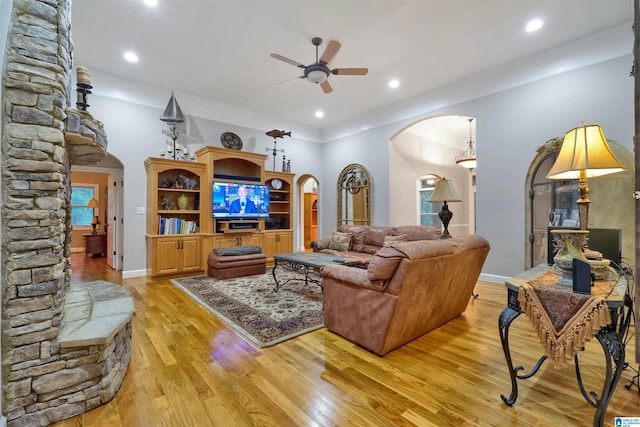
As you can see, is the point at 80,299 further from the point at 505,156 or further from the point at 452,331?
the point at 505,156

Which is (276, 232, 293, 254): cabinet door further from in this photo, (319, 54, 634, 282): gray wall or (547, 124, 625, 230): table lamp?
(547, 124, 625, 230): table lamp

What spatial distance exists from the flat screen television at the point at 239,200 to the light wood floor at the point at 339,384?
2920mm

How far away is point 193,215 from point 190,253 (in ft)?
2.90

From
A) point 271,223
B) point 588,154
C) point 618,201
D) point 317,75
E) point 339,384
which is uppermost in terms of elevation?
point 317,75

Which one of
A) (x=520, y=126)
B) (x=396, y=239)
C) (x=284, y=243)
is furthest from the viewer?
(x=284, y=243)

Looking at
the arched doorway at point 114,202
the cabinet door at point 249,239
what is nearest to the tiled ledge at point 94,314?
the arched doorway at point 114,202

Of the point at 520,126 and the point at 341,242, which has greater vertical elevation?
the point at 520,126

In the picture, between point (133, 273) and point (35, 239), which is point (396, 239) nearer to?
point (35, 239)

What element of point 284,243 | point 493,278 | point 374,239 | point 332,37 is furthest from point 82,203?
point 493,278

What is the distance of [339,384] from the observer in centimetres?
187

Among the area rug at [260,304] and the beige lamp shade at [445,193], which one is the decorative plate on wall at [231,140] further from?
the beige lamp shade at [445,193]

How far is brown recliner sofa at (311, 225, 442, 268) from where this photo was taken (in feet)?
15.2

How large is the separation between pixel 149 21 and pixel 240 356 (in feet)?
12.8

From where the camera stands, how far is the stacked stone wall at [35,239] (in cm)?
147
